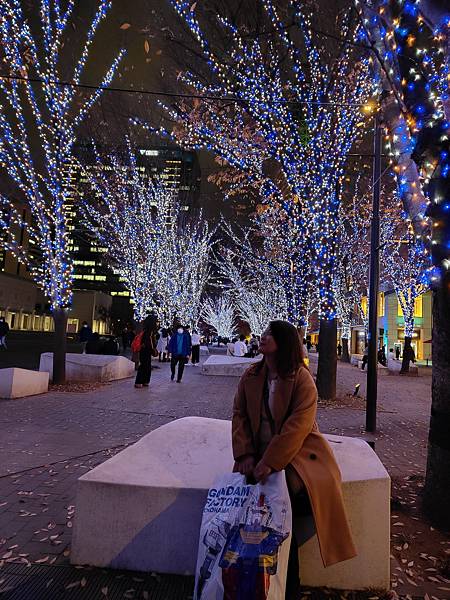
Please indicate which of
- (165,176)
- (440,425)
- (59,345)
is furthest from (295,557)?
(165,176)

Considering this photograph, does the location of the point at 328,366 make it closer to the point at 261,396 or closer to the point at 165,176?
the point at 261,396

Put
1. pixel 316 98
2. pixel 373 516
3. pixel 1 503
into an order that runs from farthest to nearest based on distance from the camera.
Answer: pixel 316 98 < pixel 1 503 < pixel 373 516

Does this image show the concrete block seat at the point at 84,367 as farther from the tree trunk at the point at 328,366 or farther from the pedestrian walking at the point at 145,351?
the tree trunk at the point at 328,366

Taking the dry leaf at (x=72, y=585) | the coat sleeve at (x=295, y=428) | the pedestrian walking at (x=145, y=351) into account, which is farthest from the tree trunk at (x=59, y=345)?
the coat sleeve at (x=295, y=428)

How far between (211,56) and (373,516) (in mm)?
10208

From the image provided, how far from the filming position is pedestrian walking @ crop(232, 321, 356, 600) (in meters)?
2.47

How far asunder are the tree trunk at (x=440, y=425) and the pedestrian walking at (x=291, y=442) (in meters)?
1.71

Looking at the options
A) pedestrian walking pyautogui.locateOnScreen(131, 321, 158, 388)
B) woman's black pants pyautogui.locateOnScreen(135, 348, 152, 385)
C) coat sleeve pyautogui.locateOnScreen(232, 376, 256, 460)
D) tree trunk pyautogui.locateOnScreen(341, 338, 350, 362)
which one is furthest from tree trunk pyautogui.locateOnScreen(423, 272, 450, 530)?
tree trunk pyautogui.locateOnScreen(341, 338, 350, 362)

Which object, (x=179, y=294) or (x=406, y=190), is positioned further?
(x=179, y=294)

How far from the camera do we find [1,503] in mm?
4105

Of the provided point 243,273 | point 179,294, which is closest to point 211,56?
point 179,294

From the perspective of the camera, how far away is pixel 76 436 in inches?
267

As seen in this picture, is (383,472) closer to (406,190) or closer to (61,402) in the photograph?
(406,190)

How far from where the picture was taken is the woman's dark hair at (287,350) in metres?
2.68
